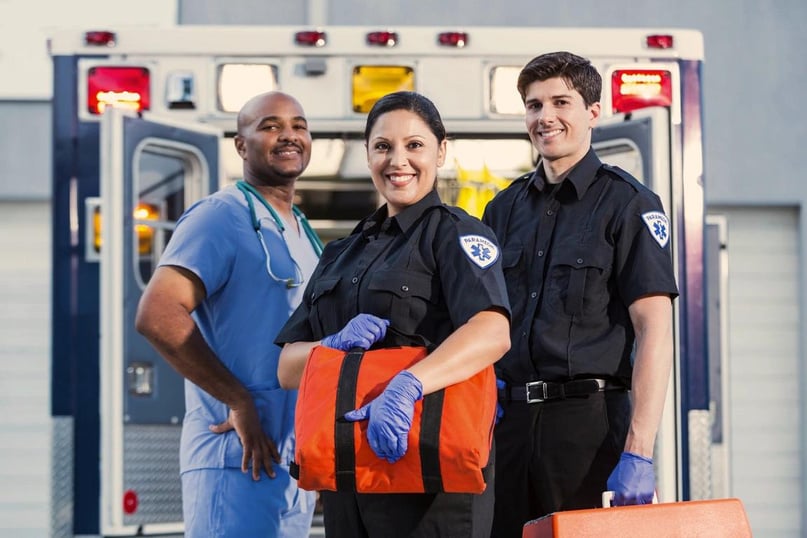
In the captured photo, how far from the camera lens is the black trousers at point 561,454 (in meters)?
3.06

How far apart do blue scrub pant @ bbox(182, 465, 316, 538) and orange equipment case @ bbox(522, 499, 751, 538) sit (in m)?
1.16

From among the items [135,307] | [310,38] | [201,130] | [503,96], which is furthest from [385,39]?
[135,307]

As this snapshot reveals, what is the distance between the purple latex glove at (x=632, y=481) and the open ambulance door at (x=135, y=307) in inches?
76.0

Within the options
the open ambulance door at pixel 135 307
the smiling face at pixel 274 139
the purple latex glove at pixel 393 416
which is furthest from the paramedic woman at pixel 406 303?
the open ambulance door at pixel 135 307

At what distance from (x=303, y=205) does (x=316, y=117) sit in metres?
1.42

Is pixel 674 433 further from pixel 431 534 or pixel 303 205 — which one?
pixel 303 205

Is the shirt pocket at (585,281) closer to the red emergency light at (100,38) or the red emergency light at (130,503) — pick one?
the red emergency light at (130,503)

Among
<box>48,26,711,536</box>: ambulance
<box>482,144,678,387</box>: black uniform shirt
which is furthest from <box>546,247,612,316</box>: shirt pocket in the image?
<box>48,26,711,536</box>: ambulance

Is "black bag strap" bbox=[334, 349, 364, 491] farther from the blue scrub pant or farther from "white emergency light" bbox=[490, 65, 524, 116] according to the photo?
"white emergency light" bbox=[490, 65, 524, 116]

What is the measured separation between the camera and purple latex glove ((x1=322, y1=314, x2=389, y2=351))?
267 cm

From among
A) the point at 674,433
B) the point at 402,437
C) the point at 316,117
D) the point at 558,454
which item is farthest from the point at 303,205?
the point at 402,437

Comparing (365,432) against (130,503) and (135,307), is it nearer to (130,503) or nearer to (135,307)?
(130,503)

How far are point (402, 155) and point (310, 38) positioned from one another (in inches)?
75.2

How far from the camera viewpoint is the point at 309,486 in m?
2.62
